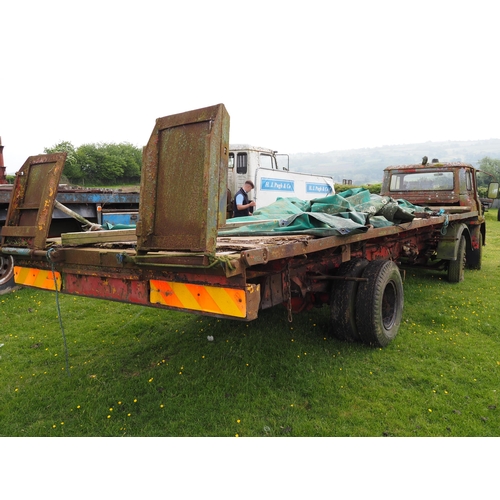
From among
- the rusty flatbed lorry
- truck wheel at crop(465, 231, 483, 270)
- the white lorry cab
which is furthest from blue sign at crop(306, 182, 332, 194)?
the rusty flatbed lorry

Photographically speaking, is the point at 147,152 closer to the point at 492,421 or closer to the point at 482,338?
the point at 492,421

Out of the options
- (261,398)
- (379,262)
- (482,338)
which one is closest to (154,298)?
(261,398)

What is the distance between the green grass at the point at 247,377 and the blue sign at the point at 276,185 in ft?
22.4

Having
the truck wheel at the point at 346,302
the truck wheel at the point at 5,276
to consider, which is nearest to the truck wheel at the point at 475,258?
the truck wheel at the point at 346,302

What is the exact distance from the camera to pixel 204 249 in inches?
90.8

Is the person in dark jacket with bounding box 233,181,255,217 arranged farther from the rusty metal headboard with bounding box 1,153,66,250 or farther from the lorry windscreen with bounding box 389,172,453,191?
the rusty metal headboard with bounding box 1,153,66,250

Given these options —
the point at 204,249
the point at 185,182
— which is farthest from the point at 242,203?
the point at 204,249

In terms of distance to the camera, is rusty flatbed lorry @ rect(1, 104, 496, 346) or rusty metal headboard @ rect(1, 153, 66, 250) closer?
rusty flatbed lorry @ rect(1, 104, 496, 346)

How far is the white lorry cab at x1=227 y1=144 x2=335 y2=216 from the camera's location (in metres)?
11.5

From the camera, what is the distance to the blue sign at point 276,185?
11597mm

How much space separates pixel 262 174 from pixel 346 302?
801 centimetres

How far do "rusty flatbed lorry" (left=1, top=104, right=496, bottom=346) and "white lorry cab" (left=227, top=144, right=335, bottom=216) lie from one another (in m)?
6.72

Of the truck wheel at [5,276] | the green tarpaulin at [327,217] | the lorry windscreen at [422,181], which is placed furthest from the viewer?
the lorry windscreen at [422,181]

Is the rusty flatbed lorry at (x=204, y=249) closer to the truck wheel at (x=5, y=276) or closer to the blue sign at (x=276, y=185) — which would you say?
the truck wheel at (x=5, y=276)
